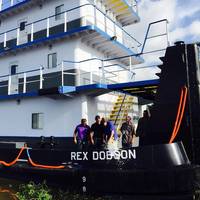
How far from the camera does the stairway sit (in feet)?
38.1

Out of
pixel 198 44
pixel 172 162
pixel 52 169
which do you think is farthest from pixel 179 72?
pixel 52 169

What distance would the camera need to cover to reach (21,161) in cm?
687

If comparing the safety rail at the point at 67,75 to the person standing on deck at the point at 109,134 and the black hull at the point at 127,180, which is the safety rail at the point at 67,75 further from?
the black hull at the point at 127,180

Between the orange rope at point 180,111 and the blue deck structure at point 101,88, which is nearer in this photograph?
the orange rope at point 180,111

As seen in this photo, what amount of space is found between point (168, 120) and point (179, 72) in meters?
0.94

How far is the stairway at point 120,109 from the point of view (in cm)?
1163

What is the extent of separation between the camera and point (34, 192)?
6.11 meters

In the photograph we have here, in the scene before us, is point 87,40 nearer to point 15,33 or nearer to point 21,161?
point 15,33

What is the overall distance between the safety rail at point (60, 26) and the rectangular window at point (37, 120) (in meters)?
3.77

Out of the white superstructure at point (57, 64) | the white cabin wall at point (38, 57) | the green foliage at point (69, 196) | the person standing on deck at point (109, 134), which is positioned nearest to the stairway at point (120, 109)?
the white superstructure at point (57, 64)

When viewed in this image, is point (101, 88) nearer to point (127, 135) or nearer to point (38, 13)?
point (127, 135)

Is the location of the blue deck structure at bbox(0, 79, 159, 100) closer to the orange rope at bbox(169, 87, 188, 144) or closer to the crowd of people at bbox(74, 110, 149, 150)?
the crowd of people at bbox(74, 110, 149, 150)

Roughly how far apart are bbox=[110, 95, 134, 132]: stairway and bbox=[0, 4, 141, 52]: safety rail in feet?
10.00

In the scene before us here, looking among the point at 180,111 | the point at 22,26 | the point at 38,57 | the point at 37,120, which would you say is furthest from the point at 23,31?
the point at 180,111
